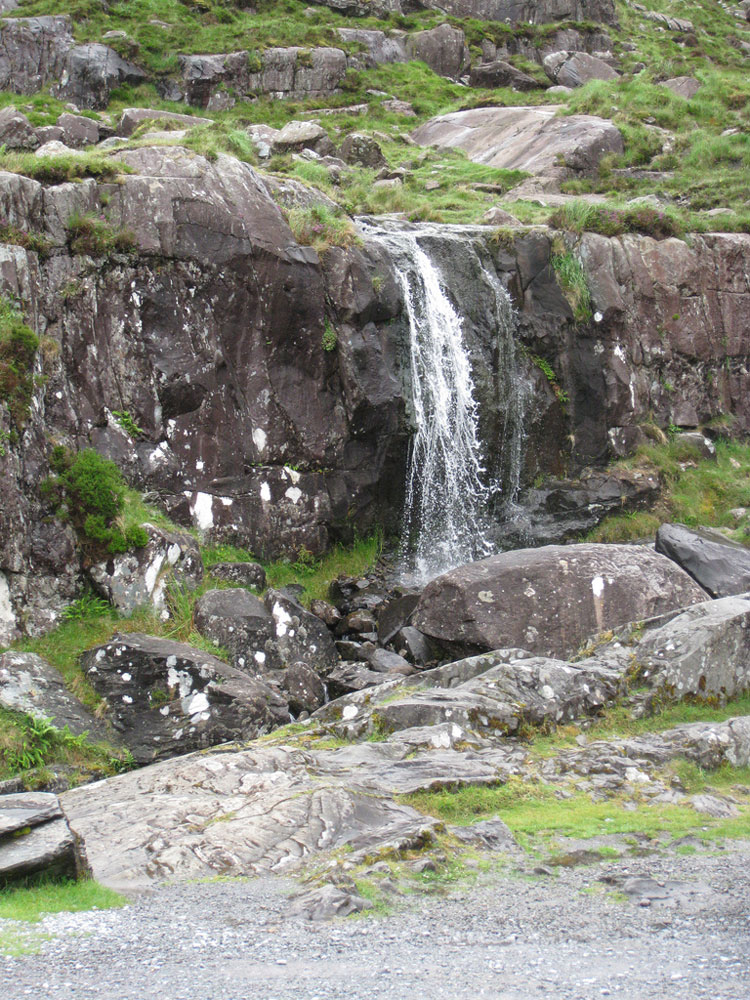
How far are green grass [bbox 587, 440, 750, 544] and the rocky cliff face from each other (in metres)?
1.67

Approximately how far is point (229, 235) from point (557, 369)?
8.23 m

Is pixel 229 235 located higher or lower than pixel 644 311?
higher

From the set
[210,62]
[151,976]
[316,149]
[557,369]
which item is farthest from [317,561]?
[210,62]

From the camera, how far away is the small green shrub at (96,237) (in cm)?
1507

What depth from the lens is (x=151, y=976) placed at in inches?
194

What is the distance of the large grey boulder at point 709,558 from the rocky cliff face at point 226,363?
14.1 feet

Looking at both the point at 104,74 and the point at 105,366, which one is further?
the point at 104,74

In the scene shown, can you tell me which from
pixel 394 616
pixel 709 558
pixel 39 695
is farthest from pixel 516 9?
pixel 39 695

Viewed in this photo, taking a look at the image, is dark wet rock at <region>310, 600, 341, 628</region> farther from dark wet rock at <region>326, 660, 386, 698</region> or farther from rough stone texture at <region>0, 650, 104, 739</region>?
rough stone texture at <region>0, 650, 104, 739</region>

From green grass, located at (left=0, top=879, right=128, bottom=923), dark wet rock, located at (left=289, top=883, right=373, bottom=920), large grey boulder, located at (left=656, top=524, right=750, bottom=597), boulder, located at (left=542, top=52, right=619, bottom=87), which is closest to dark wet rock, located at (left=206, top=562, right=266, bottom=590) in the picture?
large grey boulder, located at (left=656, top=524, right=750, bottom=597)

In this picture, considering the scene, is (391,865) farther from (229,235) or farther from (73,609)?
(229,235)

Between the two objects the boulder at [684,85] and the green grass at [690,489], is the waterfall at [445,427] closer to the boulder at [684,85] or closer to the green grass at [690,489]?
the green grass at [690,489]

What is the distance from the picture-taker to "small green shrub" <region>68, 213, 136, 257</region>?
593 inches

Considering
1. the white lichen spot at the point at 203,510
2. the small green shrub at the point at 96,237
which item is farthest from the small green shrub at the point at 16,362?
the white lichen spot at the point at 203,510
